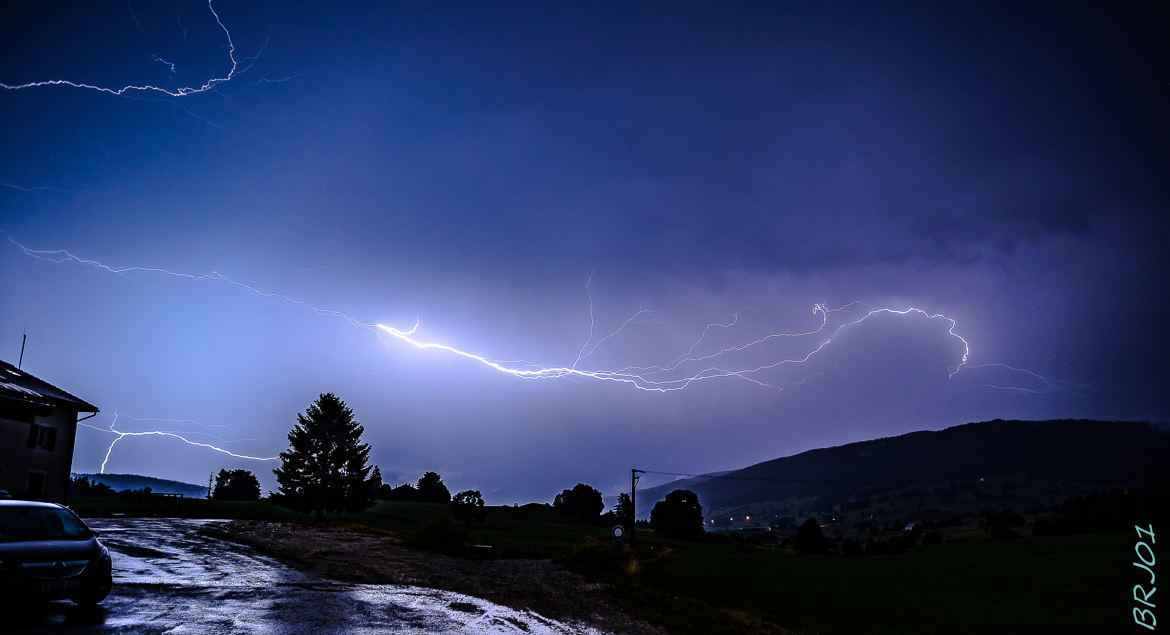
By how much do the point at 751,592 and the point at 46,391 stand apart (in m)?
34.7

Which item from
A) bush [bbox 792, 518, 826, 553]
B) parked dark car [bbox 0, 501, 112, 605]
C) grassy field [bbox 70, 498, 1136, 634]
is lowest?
bush [bbox 792, 518, 826, 553]

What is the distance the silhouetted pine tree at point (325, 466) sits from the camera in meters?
61.0

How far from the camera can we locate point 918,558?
38.5 metres

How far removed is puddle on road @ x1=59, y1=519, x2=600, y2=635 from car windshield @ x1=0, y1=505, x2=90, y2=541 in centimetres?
132

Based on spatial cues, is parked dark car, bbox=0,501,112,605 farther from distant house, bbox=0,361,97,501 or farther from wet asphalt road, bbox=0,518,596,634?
distant house, bbox=0,361,97,501

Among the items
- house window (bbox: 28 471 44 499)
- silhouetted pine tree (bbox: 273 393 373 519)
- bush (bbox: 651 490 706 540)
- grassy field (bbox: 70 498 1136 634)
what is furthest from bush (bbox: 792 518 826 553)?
house window (bbox: 28 471 44 499)

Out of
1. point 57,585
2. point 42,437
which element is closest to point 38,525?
point 57,585

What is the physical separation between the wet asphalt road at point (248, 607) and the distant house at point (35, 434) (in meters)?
16.4

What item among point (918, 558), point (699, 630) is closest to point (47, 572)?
point (699, 630)

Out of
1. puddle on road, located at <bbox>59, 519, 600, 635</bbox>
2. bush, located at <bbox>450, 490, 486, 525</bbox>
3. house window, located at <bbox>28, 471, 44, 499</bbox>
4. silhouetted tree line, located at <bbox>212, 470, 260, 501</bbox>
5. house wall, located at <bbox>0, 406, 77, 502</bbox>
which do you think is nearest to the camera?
puddle on road, located at <bbox>59, 519, 600, 635</bbox>

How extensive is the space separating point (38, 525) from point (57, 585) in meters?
1.53

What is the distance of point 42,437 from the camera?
98.3 ft

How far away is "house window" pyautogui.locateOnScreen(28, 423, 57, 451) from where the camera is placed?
95.6 ft

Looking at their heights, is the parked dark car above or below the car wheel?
above
